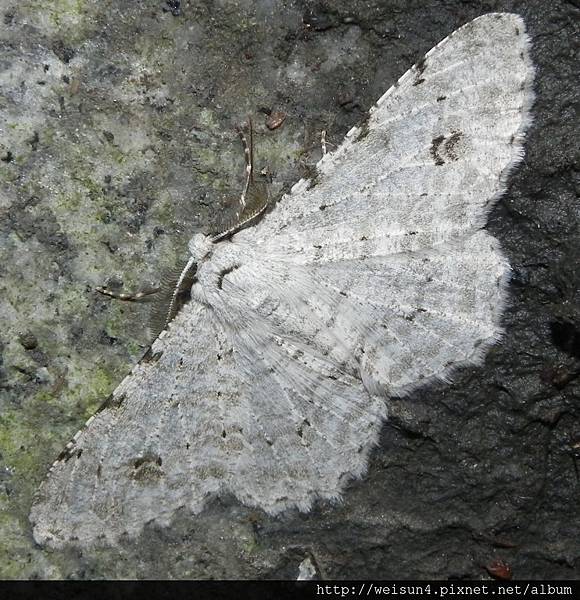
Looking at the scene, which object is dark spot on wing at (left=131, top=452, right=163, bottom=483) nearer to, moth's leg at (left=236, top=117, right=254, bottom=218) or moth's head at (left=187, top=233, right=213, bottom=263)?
moth's head at (left=187, top=233, right=213, bottom=263)

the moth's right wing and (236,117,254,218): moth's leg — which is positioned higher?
(236,117,254,218): moth's leg

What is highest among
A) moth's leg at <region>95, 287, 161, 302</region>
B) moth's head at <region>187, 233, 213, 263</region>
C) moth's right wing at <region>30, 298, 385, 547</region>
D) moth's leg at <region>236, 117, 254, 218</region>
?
moth's leg at <region>236, 117, 254, 218</region>

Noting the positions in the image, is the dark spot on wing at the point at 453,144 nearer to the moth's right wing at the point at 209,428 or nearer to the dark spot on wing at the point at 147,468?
the moth's right wing at the point at 209,428

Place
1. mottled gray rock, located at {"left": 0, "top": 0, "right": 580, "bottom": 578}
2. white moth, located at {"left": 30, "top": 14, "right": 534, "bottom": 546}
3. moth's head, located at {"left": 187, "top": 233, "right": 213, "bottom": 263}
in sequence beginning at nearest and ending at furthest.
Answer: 1. white moth, located at {"left": 30, "top": 14, "right": 534, "bottom": 546}
2. moth's head, located at {"left": 187, "top": 233, "right": 213, "bottom": 263}
3. mottled gray rock, located at {"left": 0, "top": 0, "right": 580, "bottom": 578}

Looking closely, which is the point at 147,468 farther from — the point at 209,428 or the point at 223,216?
the point at 223,216

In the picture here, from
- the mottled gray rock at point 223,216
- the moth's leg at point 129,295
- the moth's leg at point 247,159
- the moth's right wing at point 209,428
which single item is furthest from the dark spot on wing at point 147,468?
the moth's leg at point 247,159

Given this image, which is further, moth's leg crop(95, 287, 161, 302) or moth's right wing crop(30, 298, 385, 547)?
moth's leg crop(95, 287, 161, 302)

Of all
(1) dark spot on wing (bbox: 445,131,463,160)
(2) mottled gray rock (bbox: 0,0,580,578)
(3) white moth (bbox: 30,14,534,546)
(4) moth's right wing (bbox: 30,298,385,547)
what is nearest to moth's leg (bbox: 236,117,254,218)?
(2) mottled gray rock (bbox: 0,0,580,578)

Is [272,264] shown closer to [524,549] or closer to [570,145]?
[570,145]
